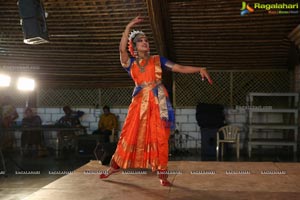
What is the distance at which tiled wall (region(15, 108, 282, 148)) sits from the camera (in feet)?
27.3

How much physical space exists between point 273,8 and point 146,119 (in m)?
4.01

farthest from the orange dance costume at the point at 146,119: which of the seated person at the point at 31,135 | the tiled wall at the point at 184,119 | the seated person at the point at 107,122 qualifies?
the seated person at the point at 31,135

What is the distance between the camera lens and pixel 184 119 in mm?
8508

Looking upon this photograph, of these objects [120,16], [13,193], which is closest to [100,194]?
[13,193]

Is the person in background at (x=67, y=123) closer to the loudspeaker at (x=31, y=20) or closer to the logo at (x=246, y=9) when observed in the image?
the loudspeaker at (x=31, y=20)

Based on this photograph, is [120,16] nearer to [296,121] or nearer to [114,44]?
[114,44]

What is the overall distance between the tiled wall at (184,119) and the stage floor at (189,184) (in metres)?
4.36

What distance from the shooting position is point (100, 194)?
8.99 ft

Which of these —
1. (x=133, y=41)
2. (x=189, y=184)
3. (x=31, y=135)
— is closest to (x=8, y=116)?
(x=31, y=135)

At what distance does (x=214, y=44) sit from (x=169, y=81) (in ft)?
4.81

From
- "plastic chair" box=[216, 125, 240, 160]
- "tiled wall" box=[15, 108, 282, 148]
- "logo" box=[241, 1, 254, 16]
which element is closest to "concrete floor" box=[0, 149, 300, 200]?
"logo" box=[241, 1, 254, 16]

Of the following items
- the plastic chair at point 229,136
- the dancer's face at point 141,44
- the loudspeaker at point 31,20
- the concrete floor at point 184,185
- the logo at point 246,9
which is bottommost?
the concrete floor at point 184,185

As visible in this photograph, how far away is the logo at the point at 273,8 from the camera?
238 inches

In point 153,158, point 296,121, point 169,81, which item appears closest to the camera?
point 153,158
